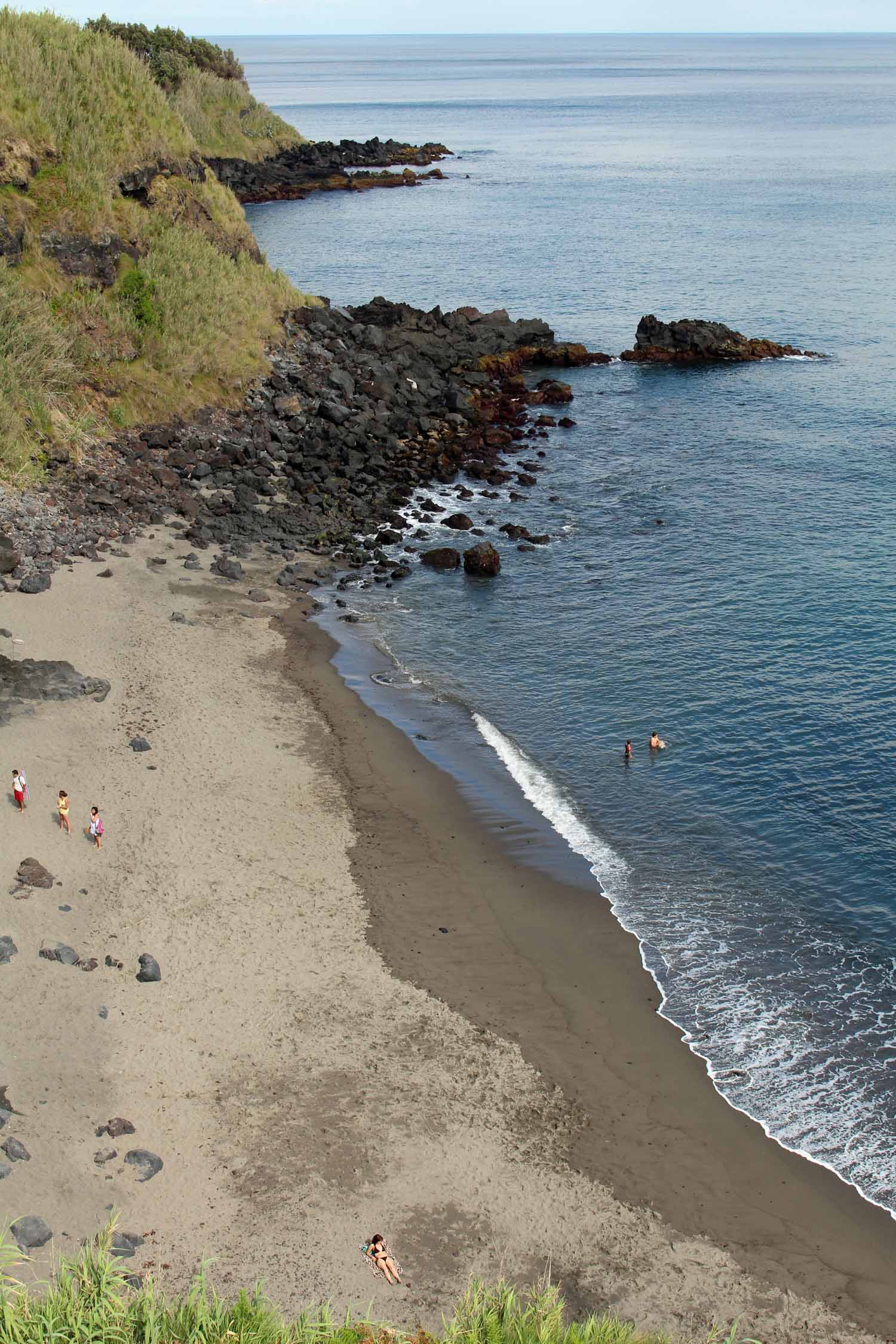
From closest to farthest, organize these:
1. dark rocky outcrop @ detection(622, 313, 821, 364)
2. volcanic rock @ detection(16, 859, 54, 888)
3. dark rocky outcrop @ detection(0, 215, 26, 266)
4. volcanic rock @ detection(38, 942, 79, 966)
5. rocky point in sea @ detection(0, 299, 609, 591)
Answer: volcanic rock @ detection(38, 942, 79, 966) → volcanic rock @ detection(16, 859, 54, 888) → rocky point in sea @ detection(0, 299, 609, 591) → dark rocky outcrop @ detection(0, 215, 26, 266) → dark rocky outcrop @ detection(622, 313, 821, 364)

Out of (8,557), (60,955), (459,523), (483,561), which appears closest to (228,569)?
(8,557)

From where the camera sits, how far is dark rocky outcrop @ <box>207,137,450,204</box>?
6009 inches

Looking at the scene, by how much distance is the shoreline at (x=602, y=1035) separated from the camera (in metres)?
19.8

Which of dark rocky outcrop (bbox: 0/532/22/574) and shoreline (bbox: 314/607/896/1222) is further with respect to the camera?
dark rocky outcrop (bbox: 0/532/22/574)

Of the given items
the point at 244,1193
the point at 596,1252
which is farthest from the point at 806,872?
the point at 244,1193

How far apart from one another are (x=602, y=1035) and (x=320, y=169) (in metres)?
162

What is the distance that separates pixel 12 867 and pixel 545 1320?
53.8 ft

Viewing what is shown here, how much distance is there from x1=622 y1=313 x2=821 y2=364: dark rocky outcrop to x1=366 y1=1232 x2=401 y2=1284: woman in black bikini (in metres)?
71.0

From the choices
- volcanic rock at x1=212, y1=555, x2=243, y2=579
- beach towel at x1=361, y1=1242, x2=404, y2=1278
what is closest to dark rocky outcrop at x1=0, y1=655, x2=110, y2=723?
volcanic rock at x1=212, y1=555, x2=243, y2=579

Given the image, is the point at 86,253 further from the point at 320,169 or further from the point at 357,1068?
the point at 320,169

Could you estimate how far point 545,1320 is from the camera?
48.9 ft

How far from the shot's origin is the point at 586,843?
1227 inches

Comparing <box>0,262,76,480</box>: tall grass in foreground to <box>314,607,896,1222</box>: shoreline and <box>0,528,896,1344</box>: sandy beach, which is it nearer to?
<box>314,607,896,1222</box>: shoreline

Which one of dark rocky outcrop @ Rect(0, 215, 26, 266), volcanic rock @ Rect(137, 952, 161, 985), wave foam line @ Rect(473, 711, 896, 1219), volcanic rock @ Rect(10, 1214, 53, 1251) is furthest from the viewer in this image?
dark rocky outcrop @ Rect(0, 215, 26, 266)
